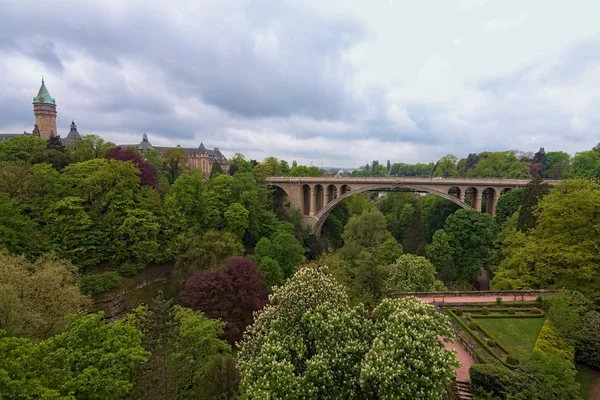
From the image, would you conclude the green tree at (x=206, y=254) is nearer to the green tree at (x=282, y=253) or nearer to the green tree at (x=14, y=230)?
the green tree at (x=282, y=253)

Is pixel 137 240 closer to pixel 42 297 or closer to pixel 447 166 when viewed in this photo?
pixel 42 297

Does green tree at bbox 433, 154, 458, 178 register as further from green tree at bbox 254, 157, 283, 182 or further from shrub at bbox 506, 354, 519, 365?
shrub at bbox 506, 354, 519, 365

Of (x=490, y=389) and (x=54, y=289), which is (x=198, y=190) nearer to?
(x=54, y=289)

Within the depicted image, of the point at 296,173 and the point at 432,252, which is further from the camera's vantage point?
the point at 296,173

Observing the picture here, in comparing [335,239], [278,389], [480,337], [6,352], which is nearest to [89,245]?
[6,352]

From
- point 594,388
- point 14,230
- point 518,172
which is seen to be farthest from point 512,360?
point 518,172

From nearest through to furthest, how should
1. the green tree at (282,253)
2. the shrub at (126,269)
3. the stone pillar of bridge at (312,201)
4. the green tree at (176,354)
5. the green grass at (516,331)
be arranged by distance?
the green tree at (176,354) < the green grass at (516,331) < the shrub at (126,269) < the green tree at (282,253) < the stone pillar of bridge at (312,201)

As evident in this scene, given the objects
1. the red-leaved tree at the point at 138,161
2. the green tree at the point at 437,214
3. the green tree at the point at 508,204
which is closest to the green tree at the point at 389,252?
the green tree at the point at 508,204
